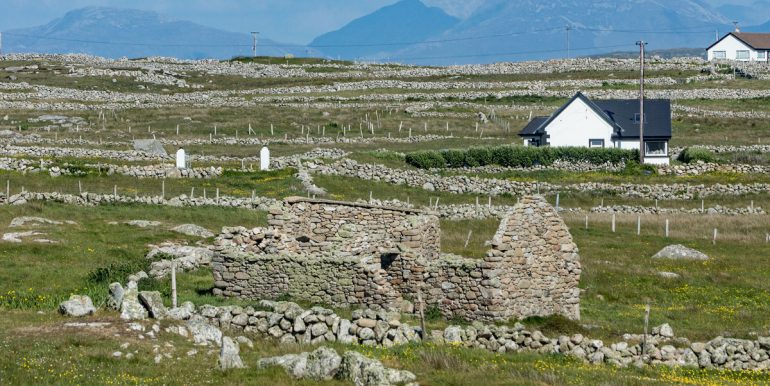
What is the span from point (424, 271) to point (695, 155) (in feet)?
217

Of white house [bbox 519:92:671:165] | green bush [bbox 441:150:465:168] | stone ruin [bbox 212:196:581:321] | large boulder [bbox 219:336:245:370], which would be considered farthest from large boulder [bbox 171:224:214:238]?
white house [bbox 519:92:671:165]

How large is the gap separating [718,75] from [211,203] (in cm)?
12063

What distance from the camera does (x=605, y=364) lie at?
89.8 ft

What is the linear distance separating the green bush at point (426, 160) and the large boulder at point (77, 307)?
5817 cm

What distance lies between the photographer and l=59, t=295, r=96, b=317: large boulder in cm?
2994

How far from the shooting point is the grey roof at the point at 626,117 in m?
101

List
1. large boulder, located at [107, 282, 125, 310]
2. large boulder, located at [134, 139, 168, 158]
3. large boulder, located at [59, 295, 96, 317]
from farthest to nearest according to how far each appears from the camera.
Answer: large boulder, located at [134, 139, 168, 158] → large boulder, located at [107, 282, 125, 310] → large boulder, located at [59, 295, 96, 317]

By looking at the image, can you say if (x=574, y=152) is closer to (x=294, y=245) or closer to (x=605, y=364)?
(x=294, y=245)

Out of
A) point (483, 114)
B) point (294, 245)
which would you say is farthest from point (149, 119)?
point (294, 245)

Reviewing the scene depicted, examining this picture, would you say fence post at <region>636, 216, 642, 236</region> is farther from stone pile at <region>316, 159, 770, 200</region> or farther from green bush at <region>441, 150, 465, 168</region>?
green bush at <region>441, 150, 465, 168</region>

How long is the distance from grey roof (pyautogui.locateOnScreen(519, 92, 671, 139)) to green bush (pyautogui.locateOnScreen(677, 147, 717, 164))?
2.17 meters

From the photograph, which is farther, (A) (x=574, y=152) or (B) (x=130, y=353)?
(A) (x=574, y=152)

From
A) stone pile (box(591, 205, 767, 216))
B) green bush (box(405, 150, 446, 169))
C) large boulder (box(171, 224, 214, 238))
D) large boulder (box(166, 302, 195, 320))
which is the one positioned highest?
green bush (box(405, 150, 446, 169))

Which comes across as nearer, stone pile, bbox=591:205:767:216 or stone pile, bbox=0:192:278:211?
stone pile, bbox=0:192:278:211
